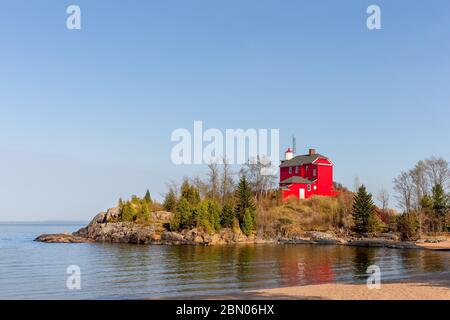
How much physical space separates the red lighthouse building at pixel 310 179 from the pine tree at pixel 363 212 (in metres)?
14.7

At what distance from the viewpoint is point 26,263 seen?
46219mm

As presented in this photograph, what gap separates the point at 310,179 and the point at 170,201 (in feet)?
106

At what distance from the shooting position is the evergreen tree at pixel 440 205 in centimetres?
7938

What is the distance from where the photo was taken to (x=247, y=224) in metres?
80.4

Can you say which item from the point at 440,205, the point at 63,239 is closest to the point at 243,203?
the point at 63,239

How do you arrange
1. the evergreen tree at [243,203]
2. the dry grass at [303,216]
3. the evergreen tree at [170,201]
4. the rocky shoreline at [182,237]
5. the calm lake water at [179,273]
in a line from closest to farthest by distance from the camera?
the calm lake water at [179,273]
the rocky shoreline at [182,237]
the evergreen tree at [243,203]
the dry grass at [303,216]
the evergreen tree at [170,201]

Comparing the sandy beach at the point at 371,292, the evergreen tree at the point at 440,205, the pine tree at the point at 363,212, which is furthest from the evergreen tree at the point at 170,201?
the sandy beach at the point at 371,292

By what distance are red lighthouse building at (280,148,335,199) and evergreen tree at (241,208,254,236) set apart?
15.5m

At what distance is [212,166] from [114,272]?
189 feet

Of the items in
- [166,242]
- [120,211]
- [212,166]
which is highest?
[212,166]

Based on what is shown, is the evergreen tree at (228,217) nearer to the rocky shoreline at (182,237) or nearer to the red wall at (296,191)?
the rocky shoreline at (182,237)

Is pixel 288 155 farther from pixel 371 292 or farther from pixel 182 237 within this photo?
pixel 371 292
